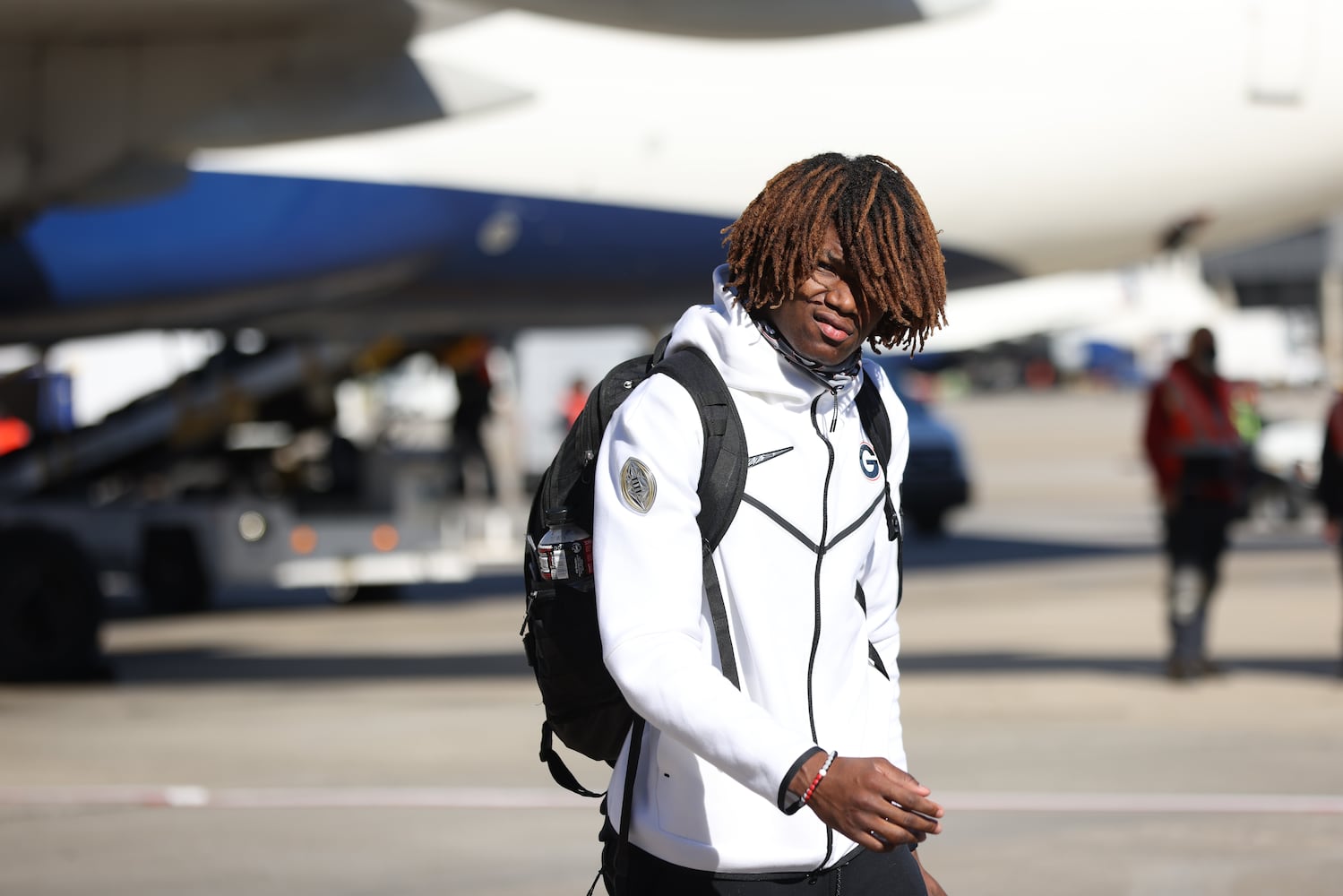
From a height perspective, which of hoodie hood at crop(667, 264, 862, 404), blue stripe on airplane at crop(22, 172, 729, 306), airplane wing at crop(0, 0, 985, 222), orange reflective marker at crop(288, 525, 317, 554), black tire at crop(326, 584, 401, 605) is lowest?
black tire at crop(326, 584, 401, 605)

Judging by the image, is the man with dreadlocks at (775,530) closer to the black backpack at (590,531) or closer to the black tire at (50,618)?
the black backpack at (590,531)

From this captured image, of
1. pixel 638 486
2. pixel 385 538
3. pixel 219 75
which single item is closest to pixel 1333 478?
pixel 219 75

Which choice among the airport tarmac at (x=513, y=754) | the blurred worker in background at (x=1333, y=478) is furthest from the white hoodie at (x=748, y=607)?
the blurred worker in background at (x=1333, y=478)

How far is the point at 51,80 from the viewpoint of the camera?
897cm

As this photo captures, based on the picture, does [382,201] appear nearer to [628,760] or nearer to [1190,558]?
[1190,558]

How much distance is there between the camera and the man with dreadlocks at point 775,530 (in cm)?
249

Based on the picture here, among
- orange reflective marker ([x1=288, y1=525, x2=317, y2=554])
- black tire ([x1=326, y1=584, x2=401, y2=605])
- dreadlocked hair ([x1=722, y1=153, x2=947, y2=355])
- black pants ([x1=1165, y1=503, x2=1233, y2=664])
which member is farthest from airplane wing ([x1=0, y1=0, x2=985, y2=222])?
Answer: dreadlocked hair ([x1=722, y1=153, x2=947, y2=355])

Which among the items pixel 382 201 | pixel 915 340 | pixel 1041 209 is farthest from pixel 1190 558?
pixel 915 340

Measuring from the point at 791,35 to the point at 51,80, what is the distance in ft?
12.6

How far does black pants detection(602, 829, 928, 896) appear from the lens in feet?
8.63

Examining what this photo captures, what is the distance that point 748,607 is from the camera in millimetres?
2600

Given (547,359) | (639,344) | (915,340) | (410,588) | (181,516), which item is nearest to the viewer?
(915,340)

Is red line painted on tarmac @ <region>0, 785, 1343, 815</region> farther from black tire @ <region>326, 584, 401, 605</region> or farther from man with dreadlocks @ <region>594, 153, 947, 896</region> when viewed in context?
black tire @ <region>326, 584, 401, 605</region>

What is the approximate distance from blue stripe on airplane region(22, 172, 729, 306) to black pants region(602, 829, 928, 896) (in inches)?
314
